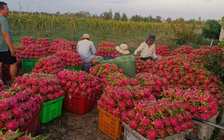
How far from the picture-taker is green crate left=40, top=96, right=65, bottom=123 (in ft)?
10.5

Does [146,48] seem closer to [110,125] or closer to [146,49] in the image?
[146,49]

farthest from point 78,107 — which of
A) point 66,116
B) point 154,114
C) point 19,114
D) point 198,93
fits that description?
point 198,93

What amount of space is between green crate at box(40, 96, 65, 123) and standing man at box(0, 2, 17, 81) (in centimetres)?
202

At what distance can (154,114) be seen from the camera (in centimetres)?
235

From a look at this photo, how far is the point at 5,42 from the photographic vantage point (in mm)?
4516

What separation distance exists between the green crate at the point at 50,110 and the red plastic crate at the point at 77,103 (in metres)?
0.26

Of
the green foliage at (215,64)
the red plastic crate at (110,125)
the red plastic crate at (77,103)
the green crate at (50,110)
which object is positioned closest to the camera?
the red plastic crate at (110,125)

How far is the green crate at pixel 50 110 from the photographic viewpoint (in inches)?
126

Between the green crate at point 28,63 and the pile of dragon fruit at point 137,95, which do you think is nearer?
the pile of dragon fruit at point 137,95

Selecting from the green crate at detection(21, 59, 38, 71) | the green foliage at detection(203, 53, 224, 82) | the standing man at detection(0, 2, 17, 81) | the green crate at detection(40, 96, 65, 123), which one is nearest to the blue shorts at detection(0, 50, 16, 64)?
the standing man at detection(0, 2, 17, 81)

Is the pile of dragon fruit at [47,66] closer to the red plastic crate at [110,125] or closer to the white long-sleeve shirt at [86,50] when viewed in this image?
the white long-sleeve shirt at [86,50]

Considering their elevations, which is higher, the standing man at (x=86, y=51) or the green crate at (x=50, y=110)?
the standing man at (x=86, y=51)

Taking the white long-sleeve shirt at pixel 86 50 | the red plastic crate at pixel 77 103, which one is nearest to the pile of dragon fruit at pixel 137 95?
the red plastic crate at pixel 77 103

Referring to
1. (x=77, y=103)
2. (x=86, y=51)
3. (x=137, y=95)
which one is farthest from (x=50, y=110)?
(x=86, y=51)
